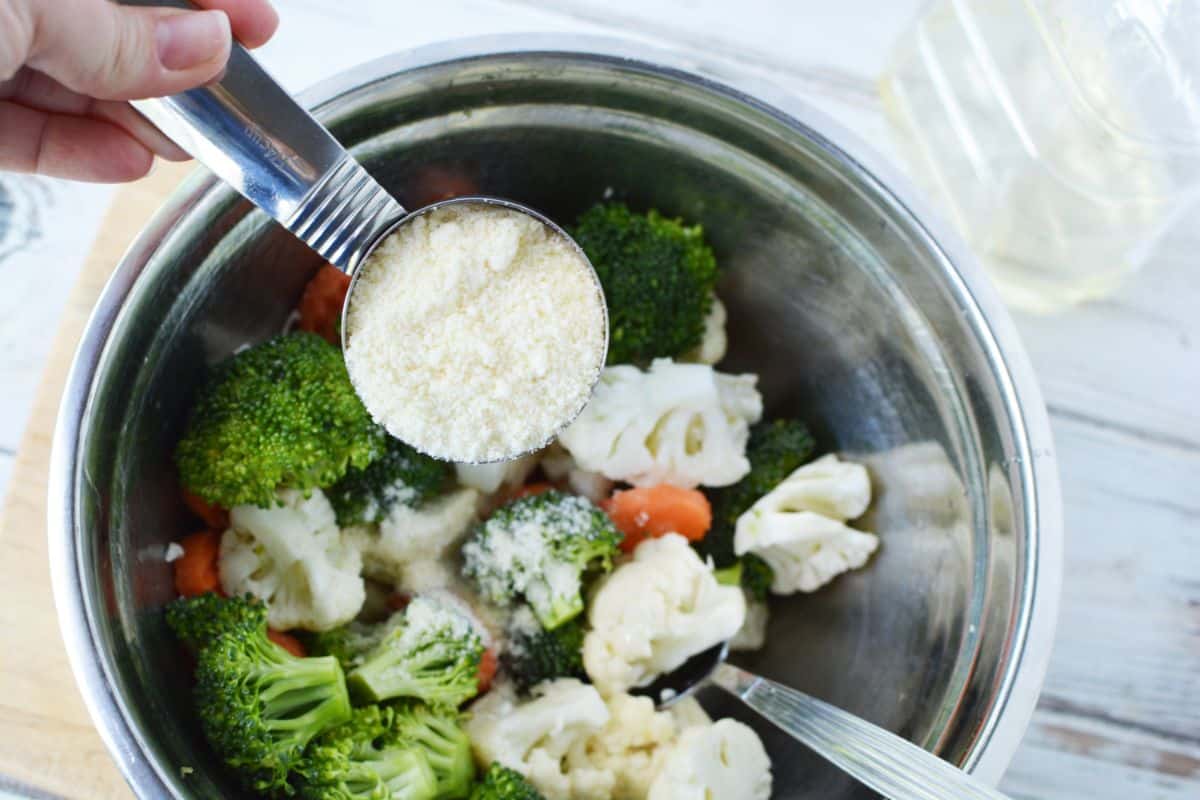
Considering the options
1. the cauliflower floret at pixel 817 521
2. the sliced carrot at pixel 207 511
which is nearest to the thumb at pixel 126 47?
the sliced carrot at pixel 207 511

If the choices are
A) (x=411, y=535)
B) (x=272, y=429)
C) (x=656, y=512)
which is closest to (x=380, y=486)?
(x=411, y=535)

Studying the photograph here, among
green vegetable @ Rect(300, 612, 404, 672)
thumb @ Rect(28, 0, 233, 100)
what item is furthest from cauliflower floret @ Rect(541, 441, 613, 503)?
thumb @ Rect(28, 0, 233, 100)

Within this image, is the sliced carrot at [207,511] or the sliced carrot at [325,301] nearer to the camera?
the sliced carrot at [207,511]

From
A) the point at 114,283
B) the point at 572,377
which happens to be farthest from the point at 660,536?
the point at 114,283

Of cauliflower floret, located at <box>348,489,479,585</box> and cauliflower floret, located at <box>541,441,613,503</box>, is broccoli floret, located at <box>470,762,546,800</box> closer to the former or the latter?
cauliflower floret, located at <box>348,489,479,585</box>

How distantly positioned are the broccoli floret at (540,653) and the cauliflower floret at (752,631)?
1.04 feet

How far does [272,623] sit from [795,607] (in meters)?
0.88

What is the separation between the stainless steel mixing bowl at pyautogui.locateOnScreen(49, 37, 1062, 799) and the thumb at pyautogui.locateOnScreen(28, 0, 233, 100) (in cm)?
23

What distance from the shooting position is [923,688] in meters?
1.57

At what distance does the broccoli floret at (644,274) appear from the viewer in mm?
1665

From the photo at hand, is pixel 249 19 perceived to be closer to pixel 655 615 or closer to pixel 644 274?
pixel 644 274

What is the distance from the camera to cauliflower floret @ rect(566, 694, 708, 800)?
1.60 metres

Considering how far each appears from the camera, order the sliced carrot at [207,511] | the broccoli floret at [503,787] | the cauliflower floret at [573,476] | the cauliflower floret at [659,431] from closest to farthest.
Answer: the broccoli floret at [503,787] → the sliced carrot at [207,511] → the cauliflower floret at [659,431] → the cauliflower floret at [573,476]

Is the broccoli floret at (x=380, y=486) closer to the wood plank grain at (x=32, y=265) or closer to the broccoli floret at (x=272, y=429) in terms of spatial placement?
the broccoli floret at (x=272, y=429)
